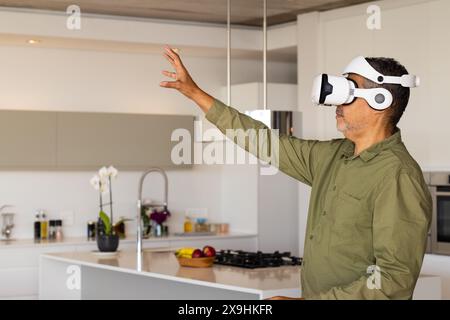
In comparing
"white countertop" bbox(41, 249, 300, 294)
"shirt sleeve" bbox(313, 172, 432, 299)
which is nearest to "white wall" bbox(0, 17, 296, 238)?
"white countertop" bbox(41, 249, 300, 294)

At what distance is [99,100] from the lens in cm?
738

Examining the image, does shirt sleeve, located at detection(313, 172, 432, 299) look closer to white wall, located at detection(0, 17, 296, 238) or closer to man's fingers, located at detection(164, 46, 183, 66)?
man's fingers, located at detection(164, 46, 183, 66)

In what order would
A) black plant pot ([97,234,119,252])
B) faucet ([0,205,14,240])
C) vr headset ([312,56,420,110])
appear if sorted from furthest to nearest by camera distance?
faucet ([0,205,14,240]) < black plant pot ([97,234,119,252]) < vr headset ([312,56,420,110])

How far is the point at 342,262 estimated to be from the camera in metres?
2.38

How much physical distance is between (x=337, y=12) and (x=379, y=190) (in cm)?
455

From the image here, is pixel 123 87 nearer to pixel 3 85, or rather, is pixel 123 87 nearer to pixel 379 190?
pixel 3 85

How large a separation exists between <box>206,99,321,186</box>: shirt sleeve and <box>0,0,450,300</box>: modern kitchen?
8.57 feet

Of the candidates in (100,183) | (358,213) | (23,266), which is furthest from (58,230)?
(358,213)

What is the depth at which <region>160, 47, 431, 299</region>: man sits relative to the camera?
216cm

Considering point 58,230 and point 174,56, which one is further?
point 58,230

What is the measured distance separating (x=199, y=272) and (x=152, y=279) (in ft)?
2.24

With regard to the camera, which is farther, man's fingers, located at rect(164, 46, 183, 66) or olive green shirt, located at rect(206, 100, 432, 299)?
man's fingers, located at rect(164, 46, 183, 66)

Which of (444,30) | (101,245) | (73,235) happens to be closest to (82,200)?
(73,235)

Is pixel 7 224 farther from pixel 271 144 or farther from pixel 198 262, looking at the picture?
pixel 271 144
